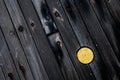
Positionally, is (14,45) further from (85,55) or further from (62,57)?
(85,55)

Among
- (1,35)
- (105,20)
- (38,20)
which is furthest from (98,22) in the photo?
(1,35)

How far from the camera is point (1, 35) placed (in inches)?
99.6

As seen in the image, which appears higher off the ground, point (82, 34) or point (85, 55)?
point (82, 34)

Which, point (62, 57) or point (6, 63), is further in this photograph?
point (6, 63)

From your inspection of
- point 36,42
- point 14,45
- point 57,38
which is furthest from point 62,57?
point 14,45

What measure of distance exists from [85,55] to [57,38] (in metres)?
0.29

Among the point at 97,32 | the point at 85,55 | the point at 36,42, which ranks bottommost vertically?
the point at 85,55

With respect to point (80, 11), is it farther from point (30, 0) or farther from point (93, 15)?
point (30, 0)

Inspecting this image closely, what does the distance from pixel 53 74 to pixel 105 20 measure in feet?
2.10

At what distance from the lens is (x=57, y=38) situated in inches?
94.2

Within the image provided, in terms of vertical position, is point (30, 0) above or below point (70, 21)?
above

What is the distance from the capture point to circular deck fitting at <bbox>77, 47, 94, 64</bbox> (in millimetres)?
2305

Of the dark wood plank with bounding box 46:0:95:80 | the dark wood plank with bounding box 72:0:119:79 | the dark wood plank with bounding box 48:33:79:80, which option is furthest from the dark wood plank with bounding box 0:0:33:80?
the dark wood plank with bounding box 72:0:119:79

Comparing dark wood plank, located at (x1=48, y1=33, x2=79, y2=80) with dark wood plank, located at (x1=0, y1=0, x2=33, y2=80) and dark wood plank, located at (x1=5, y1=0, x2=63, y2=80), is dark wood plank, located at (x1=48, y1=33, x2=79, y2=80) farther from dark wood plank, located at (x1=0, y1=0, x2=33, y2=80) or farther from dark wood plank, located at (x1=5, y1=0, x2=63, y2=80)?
dark wood plank, located at (x1=0, y1=0, x2=33, y2=80)
